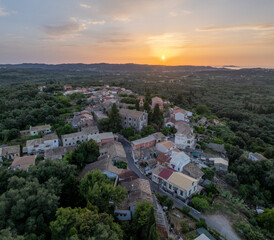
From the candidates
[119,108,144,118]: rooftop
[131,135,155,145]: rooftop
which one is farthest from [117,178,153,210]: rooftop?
[119,108,144,118]: rooftop

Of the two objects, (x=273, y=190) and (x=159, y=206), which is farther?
(x=273, y=190)

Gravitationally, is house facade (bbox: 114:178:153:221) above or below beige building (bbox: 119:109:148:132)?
below

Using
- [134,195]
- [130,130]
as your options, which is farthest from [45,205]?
[130,130]

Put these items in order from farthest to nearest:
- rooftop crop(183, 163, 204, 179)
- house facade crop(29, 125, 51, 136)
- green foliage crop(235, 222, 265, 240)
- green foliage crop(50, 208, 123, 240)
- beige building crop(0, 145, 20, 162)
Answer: house facade crop(29, 125, 51, 136) < beige building crop(0, 145, 20, 162) < rooftop crop(183, 163, 204, 179) < green foliage crop(235, 222, 265, 240) < green foliage crop(50, 208, 123, 240)

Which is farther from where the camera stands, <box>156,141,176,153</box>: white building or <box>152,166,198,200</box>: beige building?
<box>156,141,176,153</box>: white building

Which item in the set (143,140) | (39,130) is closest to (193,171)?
(143,140)

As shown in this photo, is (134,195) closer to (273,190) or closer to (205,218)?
(205,218)

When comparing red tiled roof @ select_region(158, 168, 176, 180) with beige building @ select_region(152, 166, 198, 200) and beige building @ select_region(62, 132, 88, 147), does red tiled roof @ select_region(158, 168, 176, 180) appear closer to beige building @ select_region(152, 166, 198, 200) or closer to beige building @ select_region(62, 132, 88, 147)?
beige building @ select_region(152, 166, 198, 200)
